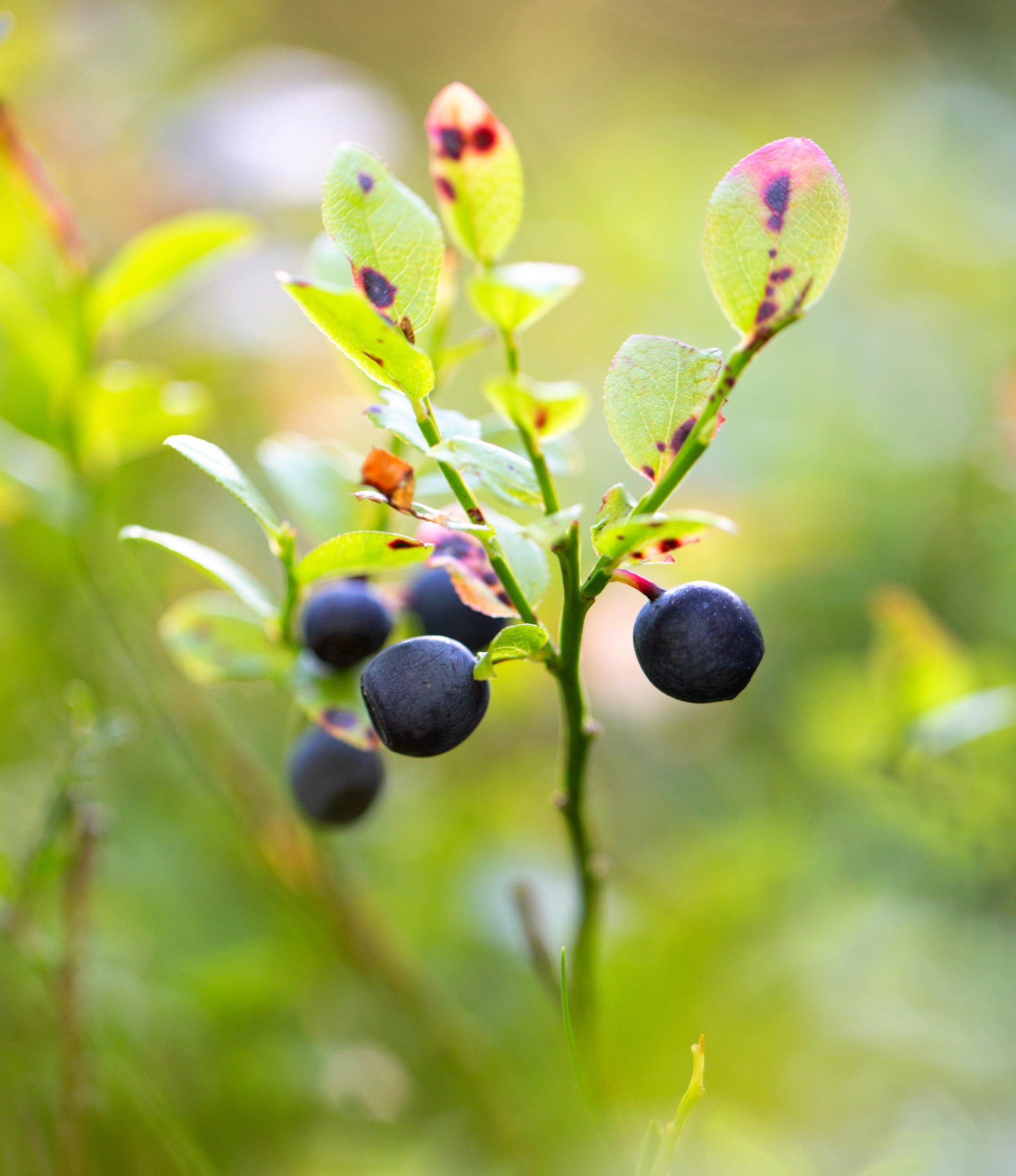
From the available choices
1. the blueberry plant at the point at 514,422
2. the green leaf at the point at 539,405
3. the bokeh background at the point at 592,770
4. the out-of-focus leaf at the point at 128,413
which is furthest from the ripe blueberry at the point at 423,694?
the out-of-focus leaf at the point at 128,413

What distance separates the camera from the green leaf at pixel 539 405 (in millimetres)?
355

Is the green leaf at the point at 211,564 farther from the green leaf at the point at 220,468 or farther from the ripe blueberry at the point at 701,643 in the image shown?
the ripe blueberry at the point at 701,643

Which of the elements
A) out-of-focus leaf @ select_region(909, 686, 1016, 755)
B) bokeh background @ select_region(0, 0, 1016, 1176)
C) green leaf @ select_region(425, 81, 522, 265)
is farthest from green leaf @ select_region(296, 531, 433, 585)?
out-of-focus leaf @ select_region(909, 686, 1016, 755)

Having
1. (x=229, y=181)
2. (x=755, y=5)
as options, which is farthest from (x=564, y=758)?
(x=755, y=5)

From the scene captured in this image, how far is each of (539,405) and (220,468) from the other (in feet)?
0.44

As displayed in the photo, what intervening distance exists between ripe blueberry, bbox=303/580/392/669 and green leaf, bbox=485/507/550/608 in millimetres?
102

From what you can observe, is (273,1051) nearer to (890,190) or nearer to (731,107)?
(890,190)

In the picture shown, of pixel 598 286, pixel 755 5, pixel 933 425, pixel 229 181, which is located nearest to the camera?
pixel 229 181

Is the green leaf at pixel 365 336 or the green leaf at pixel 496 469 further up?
the green leaf at pixel 365 336

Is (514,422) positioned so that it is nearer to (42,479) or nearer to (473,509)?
(473,509)

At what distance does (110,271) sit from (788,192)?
557 millimetres

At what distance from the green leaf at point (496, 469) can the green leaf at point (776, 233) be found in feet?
0.32

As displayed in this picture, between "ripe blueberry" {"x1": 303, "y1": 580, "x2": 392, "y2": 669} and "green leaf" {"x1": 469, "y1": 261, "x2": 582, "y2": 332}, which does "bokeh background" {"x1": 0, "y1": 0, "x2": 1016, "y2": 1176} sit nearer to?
"ripe blueberry" {"x1": 303, "y1": 580, "x2": 392, "y2": 669}

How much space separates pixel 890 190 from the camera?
2035mm
